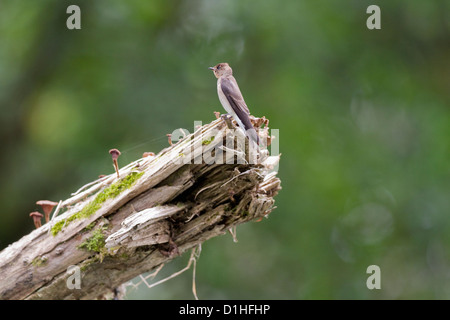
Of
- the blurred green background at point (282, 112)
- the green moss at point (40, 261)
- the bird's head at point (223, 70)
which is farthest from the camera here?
the blurred green background at point (282, 112)

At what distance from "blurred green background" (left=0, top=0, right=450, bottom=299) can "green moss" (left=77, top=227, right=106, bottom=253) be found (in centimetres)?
367

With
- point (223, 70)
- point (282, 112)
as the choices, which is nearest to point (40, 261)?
point (223, 70)

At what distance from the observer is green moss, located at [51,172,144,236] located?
11.0ft

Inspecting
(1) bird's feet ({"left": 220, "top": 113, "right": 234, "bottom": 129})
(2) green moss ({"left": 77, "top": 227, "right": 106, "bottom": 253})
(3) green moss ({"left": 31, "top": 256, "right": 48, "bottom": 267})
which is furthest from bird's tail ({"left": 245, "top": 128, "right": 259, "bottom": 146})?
(3) green moss ({"left": 31, "top": 256, "right": 48, "bottom": 267})

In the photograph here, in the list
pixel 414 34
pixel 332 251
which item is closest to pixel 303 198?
pixel 332 251

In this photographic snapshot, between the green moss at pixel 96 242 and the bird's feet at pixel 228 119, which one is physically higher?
the bird's feet at pixel 228 119

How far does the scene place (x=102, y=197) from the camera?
11.2ft

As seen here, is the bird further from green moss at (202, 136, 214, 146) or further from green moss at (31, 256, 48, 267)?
green moss at (31, 256, 48, 267)

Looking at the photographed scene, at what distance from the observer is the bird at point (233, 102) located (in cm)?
313

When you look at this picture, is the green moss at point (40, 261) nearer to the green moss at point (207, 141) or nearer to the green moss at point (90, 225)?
the green moss at point (90, 225)

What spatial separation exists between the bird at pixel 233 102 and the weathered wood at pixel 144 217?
0.11 metres

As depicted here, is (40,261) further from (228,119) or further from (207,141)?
(228,119)

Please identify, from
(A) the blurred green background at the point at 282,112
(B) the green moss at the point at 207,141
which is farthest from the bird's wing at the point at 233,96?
(A) the blurred green background at the point at 282,112

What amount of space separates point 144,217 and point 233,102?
97 cm
